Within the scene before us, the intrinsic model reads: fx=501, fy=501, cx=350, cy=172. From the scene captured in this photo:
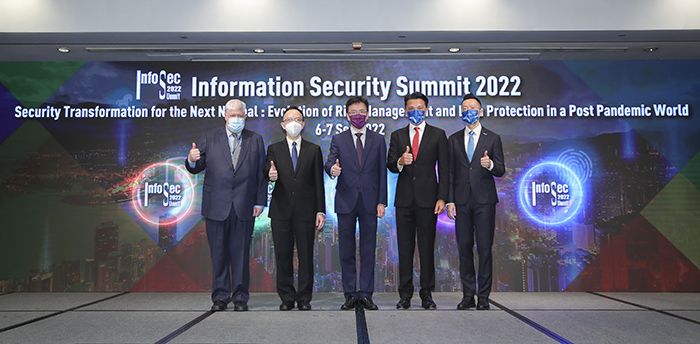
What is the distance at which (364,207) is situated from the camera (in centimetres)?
412

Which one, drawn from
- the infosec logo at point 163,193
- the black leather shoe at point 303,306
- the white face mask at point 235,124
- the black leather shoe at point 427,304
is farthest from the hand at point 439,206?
the infosec logo at point 163,193

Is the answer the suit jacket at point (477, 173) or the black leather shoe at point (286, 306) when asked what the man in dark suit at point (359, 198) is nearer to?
the black leather shoe at point (286, 306)

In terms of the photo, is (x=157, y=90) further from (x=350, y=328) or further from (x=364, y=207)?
(x=350, y=328)

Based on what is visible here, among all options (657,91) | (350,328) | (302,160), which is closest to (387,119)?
(302,160)

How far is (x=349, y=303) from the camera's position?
4.11 metres

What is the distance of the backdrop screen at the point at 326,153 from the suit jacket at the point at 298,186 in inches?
41.6

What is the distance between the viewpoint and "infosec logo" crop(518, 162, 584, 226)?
5.26 m

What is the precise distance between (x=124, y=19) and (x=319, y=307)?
3.43m

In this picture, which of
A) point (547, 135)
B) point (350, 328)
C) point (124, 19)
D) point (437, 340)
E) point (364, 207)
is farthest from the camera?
point (547, 135)

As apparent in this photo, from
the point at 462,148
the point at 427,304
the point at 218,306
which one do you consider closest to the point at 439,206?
the point at 462,148

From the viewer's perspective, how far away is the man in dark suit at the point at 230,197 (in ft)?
13.6

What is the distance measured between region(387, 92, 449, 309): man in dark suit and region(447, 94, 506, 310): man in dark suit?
0.48 feet

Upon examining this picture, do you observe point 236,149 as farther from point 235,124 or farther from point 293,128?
point 293,128

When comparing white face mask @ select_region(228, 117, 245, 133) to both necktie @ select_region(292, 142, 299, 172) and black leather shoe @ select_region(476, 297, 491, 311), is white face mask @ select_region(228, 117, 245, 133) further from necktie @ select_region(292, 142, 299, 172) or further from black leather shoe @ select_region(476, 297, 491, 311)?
black leather shoe @ select_region(476, 297, 491, 311)
